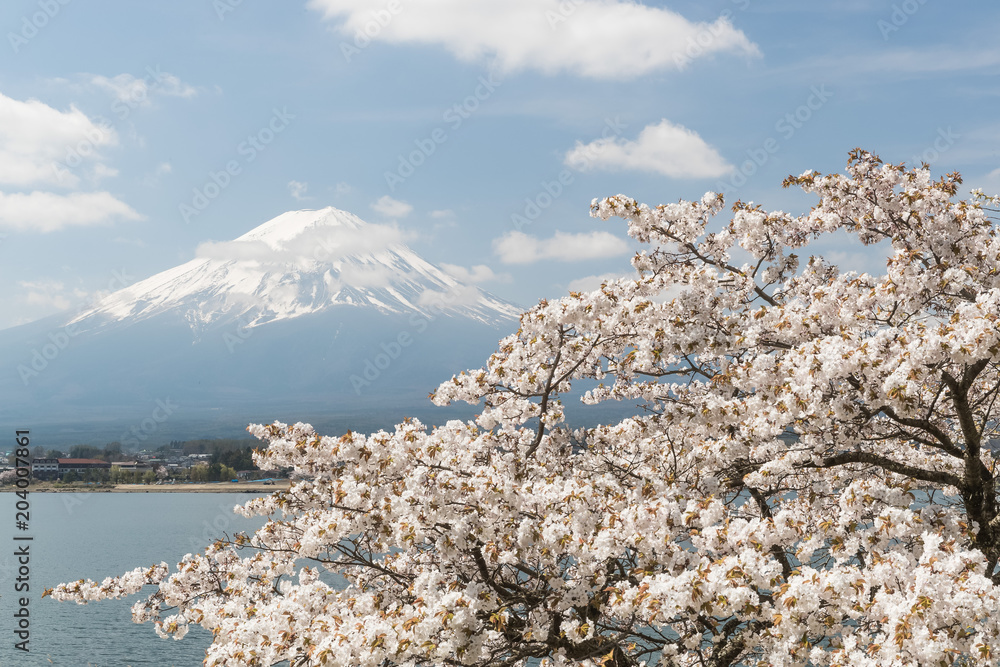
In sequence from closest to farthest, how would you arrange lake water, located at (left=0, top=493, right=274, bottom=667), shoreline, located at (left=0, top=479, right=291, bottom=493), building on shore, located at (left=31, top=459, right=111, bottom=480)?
lake water, located at (left=0, top=493, right=274, bottom=667) < shoreline, located at (left=0, top=479, right=291, bottom=493) < building on shore, located at (left=31, top=459, right=111, bottom=480)

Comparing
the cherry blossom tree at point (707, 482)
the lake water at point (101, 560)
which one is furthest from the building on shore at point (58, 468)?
the cherry blossom tree at point (707, 482)

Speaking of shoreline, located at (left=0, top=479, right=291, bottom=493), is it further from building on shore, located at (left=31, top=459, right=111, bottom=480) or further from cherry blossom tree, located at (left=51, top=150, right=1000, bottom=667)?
cherry blossom tree, located at (left=51, top=150, right=1000, bottom=667)

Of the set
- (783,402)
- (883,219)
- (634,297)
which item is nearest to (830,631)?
(783,402)

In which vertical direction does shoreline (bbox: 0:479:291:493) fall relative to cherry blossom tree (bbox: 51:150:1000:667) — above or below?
below

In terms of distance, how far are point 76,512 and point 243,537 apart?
92647 mm

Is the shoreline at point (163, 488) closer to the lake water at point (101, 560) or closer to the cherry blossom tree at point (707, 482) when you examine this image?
the lake water at point (101, 560)

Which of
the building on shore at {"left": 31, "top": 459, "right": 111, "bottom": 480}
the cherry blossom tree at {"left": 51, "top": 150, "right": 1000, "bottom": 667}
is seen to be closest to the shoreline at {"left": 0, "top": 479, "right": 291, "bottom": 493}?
the building on shore at {"left": 31, "top": 459, "right": 111, "bottom": 480}

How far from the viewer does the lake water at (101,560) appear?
90.8ft

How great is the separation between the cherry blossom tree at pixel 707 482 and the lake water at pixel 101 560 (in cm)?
911

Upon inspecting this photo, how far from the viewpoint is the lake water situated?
2767 centimetres

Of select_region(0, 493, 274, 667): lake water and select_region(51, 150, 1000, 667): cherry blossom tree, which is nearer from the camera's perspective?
select_region(51, 150, 1000, 667): cherry blossom tree

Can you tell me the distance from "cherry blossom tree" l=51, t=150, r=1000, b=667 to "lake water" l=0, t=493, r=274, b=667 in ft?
29.9

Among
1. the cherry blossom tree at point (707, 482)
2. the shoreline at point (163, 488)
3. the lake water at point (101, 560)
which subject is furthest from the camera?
the shoreline at point (163, 488)

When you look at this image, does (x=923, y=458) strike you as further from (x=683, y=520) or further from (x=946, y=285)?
(x=683, y=520)
